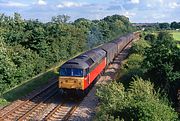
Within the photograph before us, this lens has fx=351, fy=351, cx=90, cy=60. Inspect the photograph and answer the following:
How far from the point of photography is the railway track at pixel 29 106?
21.8 meters

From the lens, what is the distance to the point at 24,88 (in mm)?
31188

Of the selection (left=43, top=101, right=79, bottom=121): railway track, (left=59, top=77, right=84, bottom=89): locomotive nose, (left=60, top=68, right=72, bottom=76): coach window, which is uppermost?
(left=60, top=68, right=72, bottom=76): coach window

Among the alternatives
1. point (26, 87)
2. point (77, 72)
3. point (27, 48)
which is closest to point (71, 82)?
point (77, 72)

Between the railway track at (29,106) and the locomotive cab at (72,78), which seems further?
the locomotive cab at (72,78)

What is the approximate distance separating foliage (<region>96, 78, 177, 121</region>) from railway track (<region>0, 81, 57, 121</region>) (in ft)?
16.2

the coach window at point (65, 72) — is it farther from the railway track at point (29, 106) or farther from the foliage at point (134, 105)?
the foliage at point (134, 105)

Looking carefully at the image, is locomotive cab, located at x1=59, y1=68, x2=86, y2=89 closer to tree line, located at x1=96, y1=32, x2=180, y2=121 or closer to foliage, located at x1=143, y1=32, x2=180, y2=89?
tree line, located at x1=96, y1=32, x2=180, y2=121

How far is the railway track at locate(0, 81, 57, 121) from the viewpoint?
21.8 metres

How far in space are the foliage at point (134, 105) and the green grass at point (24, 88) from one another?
859cm

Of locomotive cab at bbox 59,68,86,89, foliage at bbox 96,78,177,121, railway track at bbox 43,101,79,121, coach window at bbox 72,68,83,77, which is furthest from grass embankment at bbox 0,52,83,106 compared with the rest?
foliage at bbox 96,78,177,121

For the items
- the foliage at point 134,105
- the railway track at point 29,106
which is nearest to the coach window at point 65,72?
the railway track at point 29,106

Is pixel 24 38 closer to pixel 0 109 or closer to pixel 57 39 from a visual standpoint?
pixel 57 39

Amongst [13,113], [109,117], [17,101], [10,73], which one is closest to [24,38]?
[10,73]

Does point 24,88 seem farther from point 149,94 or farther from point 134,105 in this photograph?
point 134,105
